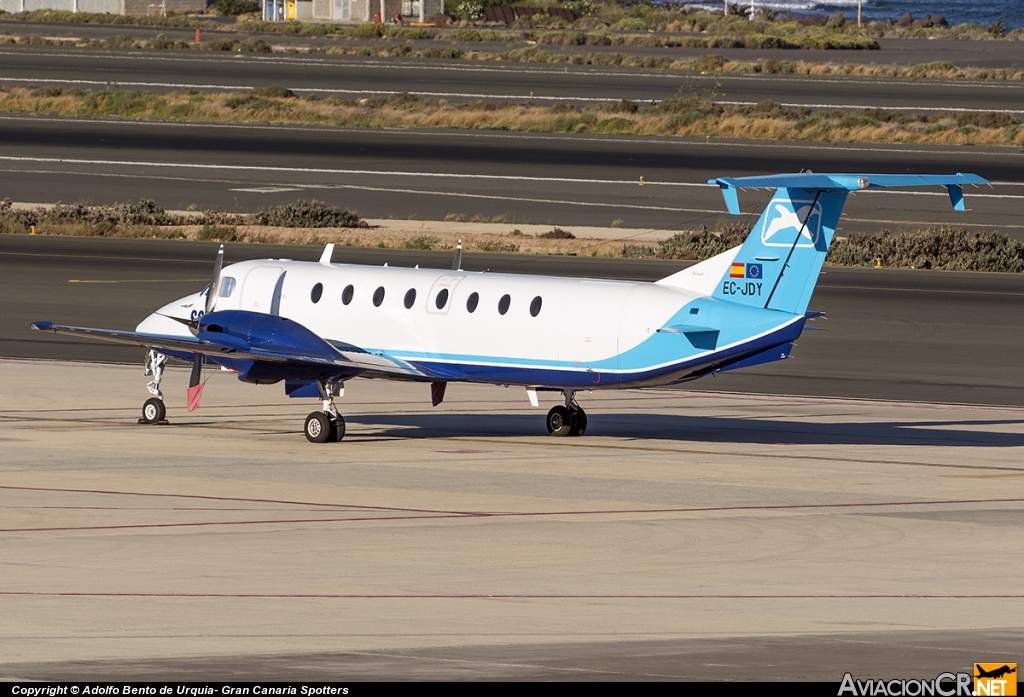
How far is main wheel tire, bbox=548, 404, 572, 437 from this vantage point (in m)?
28.8

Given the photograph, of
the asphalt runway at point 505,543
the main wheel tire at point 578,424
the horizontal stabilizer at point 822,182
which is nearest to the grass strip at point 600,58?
the main wheel tire at point 578,424

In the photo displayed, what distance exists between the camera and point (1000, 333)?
4081 cm

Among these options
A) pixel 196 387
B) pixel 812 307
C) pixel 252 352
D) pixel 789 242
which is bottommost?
pixel 812 307

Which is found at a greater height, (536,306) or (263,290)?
(536,306)

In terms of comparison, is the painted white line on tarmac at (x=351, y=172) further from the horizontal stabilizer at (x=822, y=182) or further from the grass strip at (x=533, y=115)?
the horizontal stabilizer at (x=822, y=182)

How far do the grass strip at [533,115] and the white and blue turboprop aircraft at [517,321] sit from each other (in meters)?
62.6

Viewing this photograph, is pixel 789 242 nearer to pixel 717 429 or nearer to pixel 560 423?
pixel 717 429

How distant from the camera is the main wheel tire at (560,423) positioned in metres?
28.8

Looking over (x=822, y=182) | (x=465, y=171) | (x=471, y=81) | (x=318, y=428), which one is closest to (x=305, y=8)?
(x=471, y=81)

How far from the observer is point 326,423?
27.6m

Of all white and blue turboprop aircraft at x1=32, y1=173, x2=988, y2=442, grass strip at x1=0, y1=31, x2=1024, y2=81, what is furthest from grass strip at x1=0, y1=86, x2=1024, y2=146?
white and blue turboprop aircraft at x1=32, y1=173, x2=988, y2=442

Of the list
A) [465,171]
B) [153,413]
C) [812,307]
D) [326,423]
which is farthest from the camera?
[465,171]

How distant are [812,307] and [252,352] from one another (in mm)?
21612

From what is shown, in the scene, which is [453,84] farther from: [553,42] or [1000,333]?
[1000,333]
